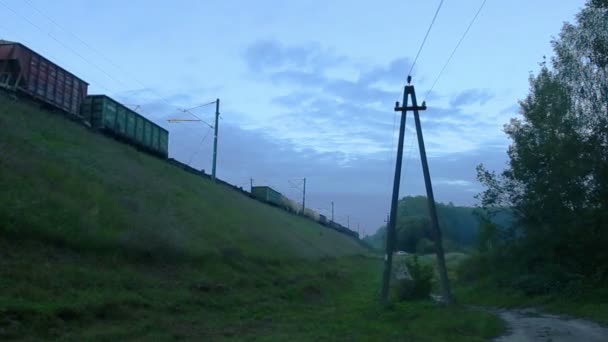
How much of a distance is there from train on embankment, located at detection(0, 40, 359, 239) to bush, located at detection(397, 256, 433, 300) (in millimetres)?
21342

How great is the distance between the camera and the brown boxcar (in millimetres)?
30312

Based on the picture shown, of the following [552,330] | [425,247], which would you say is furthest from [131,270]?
[425,247]

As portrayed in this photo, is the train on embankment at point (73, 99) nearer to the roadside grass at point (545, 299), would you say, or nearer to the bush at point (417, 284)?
the bush at point (417, 284)

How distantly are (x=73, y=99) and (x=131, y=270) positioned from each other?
19934 mm

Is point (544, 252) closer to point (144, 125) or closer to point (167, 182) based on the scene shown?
point (167, 182)

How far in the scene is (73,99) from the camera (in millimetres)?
36125

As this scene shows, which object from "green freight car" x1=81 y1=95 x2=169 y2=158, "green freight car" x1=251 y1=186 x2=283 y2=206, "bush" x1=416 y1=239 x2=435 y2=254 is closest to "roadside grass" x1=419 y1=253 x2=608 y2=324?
"green freight car" x1=81 y1=95 x2=169 y2=158

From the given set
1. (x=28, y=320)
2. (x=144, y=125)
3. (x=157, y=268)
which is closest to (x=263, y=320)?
(x=157, y=268)

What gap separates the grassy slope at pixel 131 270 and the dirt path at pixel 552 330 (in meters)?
0.77

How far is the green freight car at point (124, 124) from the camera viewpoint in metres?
37.9

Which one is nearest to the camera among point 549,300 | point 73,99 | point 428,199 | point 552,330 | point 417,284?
point 552,330

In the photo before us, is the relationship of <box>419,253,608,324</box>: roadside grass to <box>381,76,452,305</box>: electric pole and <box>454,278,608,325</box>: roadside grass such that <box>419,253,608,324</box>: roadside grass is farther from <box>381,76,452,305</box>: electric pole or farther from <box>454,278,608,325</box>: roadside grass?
<box>381,76,452,305</box>: electric pole

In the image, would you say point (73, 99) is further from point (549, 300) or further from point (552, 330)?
point (552, 330)

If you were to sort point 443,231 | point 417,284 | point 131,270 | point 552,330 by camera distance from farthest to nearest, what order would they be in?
point 443,231, point 417,284, point 131,270, point 552,330
